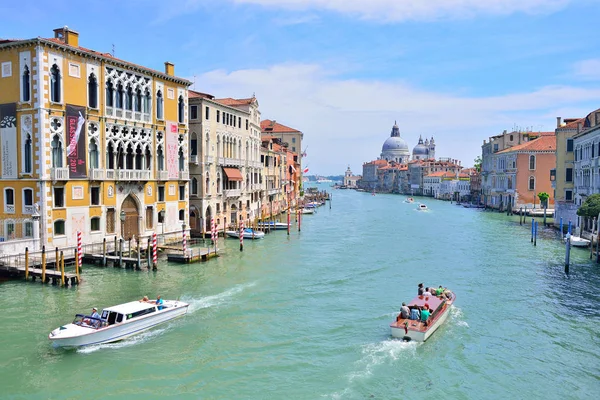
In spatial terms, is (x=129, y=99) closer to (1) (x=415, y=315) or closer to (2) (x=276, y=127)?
(1) (x=415, y=315)

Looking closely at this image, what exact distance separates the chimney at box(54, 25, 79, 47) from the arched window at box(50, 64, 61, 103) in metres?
2.09

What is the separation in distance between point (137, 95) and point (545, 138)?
172ft

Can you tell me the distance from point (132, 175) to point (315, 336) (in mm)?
16423

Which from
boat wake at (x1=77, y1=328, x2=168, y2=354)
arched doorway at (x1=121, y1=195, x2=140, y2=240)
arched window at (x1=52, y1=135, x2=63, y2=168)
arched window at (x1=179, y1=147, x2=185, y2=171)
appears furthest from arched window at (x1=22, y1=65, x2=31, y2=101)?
boat wake at (x1=77, y1=328, x2=168, y2=354)

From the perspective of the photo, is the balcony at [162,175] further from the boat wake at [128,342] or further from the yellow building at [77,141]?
the boat wake at [128,342]

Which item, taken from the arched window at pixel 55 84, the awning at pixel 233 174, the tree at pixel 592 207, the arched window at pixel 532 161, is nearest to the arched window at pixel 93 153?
the arched window at pixel 55 84

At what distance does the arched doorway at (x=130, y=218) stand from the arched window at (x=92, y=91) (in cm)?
531

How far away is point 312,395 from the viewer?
11844 mm

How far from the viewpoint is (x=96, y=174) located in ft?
83.7

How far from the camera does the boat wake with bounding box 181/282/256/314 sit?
723 inches

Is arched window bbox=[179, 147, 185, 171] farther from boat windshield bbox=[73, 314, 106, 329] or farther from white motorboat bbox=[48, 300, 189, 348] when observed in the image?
boat windshield bbox=[73, 314, 106, 329]

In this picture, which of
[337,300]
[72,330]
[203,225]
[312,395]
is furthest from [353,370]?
[203,225]

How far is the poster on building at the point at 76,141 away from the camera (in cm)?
2400

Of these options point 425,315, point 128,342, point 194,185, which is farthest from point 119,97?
point 425,315
